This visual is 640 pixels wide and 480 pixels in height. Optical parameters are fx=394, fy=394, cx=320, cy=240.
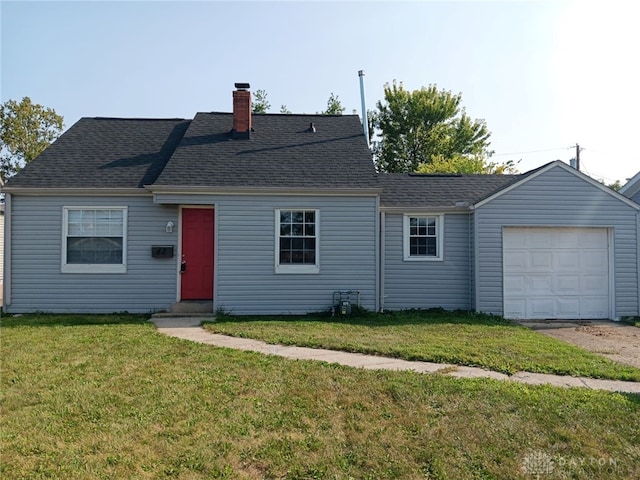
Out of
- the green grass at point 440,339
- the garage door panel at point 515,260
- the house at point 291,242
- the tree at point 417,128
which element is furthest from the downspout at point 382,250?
the tree at point 417,128

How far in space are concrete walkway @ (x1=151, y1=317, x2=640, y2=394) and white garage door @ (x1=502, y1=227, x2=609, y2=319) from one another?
497 centimetres

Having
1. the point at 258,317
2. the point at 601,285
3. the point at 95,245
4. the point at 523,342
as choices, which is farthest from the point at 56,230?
the point at 601,285

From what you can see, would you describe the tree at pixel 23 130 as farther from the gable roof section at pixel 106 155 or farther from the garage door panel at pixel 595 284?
the garage door panel at pixel 595 284

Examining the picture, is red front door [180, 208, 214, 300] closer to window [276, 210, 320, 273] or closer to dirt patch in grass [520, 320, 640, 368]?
window [276, 210, 320, 273]

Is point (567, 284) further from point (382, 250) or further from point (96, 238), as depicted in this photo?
point (96, 238)

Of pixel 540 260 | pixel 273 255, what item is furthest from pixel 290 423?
pixel 540 260

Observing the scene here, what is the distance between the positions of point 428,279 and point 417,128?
2622cm

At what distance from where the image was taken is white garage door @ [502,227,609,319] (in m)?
9.76

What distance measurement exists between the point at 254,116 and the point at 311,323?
23.9 ft

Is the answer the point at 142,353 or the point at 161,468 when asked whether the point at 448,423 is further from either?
the point at 142,353

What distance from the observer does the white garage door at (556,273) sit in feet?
A: 32.0

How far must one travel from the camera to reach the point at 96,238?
957 centimetres

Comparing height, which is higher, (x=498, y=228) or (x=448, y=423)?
(x=498, y=228)

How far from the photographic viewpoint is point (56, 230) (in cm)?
948
